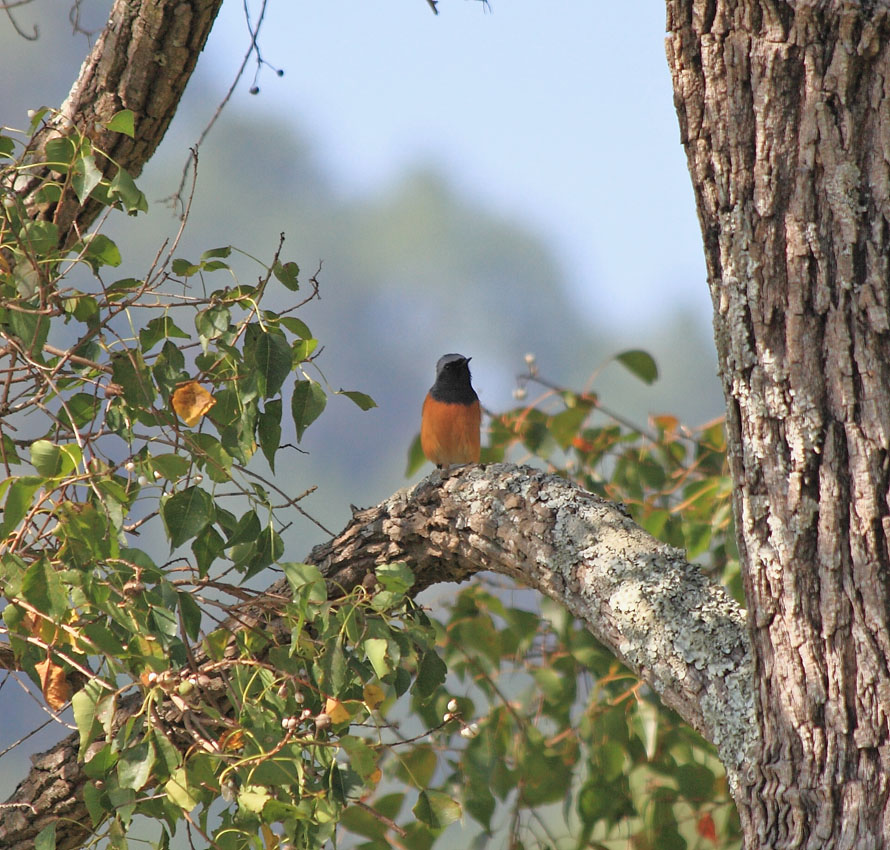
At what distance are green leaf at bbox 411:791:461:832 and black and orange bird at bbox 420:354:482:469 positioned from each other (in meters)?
2.69

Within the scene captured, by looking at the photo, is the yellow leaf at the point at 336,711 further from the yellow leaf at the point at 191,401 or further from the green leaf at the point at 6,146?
the green leaf at the point at 6,146

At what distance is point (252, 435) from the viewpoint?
187 cm

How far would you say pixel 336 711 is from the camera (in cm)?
177

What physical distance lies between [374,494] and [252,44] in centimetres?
2115

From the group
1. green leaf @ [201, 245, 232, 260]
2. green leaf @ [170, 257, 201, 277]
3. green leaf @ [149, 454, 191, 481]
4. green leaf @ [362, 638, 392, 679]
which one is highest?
green leaf @ [201, 245, 232, 260]

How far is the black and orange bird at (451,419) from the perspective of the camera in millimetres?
4629

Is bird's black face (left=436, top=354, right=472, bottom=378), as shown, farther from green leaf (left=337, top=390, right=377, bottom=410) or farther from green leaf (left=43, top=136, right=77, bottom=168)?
green leaf (left=43, top=136, right=77, bottom=168)

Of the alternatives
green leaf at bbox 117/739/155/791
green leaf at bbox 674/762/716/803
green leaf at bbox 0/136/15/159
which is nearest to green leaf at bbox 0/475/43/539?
green leaf at bbox 117/739/155/791

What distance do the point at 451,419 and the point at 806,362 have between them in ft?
10.6

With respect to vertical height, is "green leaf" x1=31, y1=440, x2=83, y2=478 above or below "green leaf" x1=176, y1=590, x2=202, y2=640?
above

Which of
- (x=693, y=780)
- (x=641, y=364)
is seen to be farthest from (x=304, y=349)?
(x=693, y=780)

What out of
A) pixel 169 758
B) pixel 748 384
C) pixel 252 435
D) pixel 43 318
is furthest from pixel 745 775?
pixel 43 318

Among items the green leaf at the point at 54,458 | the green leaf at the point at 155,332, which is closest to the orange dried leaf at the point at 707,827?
the green leaf at the point at 155,332

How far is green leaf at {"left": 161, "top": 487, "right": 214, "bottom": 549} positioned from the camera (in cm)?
174
